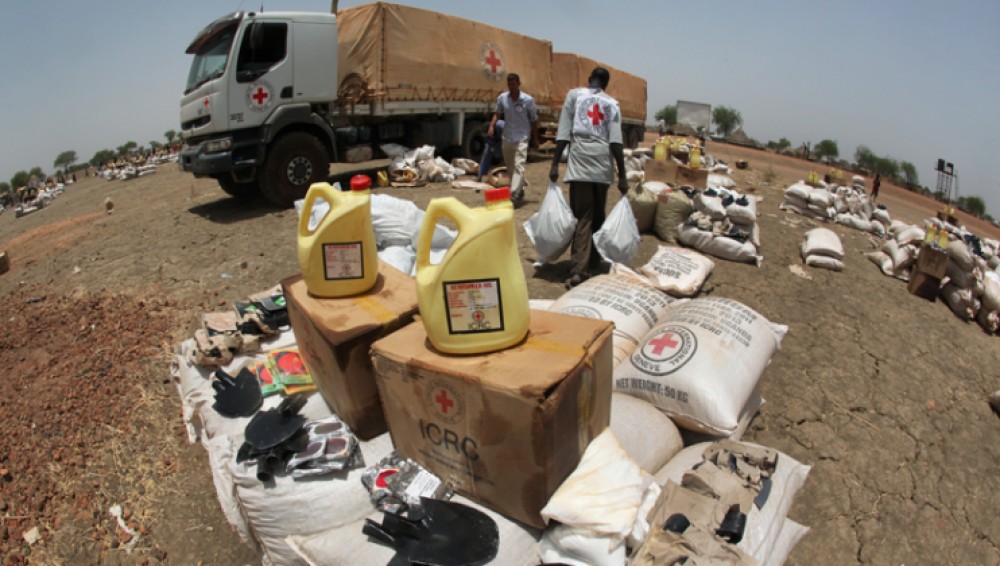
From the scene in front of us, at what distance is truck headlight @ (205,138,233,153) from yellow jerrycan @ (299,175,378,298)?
392 centimetres

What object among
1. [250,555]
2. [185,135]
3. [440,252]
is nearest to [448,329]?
[250,555]

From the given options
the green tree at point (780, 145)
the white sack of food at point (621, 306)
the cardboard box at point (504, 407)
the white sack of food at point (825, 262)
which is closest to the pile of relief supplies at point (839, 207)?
the white sack of food at point (825, 262)

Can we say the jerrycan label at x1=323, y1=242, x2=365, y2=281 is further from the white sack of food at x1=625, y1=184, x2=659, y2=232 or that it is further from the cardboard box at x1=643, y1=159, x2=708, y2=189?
the cardboard box at x1=643, y1=159, x2=708, y2=189

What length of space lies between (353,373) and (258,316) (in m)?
1.08

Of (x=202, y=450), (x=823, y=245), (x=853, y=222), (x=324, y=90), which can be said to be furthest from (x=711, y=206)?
(x=324, y=90)

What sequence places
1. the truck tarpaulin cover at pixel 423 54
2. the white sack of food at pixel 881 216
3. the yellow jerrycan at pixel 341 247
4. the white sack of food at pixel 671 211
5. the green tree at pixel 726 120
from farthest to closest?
the green tree at pixel 726 120
the truck tarpaulin cover at pixel 423 54
the white sack of food at pixel 881 216
the white sack of food at pixel 671 211
the yellow jerrycan at pixel 341 247

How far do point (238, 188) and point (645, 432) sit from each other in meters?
5.70

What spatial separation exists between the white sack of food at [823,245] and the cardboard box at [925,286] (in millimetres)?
577

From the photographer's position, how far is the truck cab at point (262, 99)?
201 inches

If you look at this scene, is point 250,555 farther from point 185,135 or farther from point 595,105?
point 185,135

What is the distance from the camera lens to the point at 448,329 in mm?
1439

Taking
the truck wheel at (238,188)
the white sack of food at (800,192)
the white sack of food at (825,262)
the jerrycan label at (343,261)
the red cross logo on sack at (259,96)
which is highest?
the red cross logo on sack at (259,96)

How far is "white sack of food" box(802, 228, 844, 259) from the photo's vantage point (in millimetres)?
4524

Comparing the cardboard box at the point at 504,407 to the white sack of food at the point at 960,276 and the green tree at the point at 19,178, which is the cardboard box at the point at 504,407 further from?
the green tree at the point at 19,178
